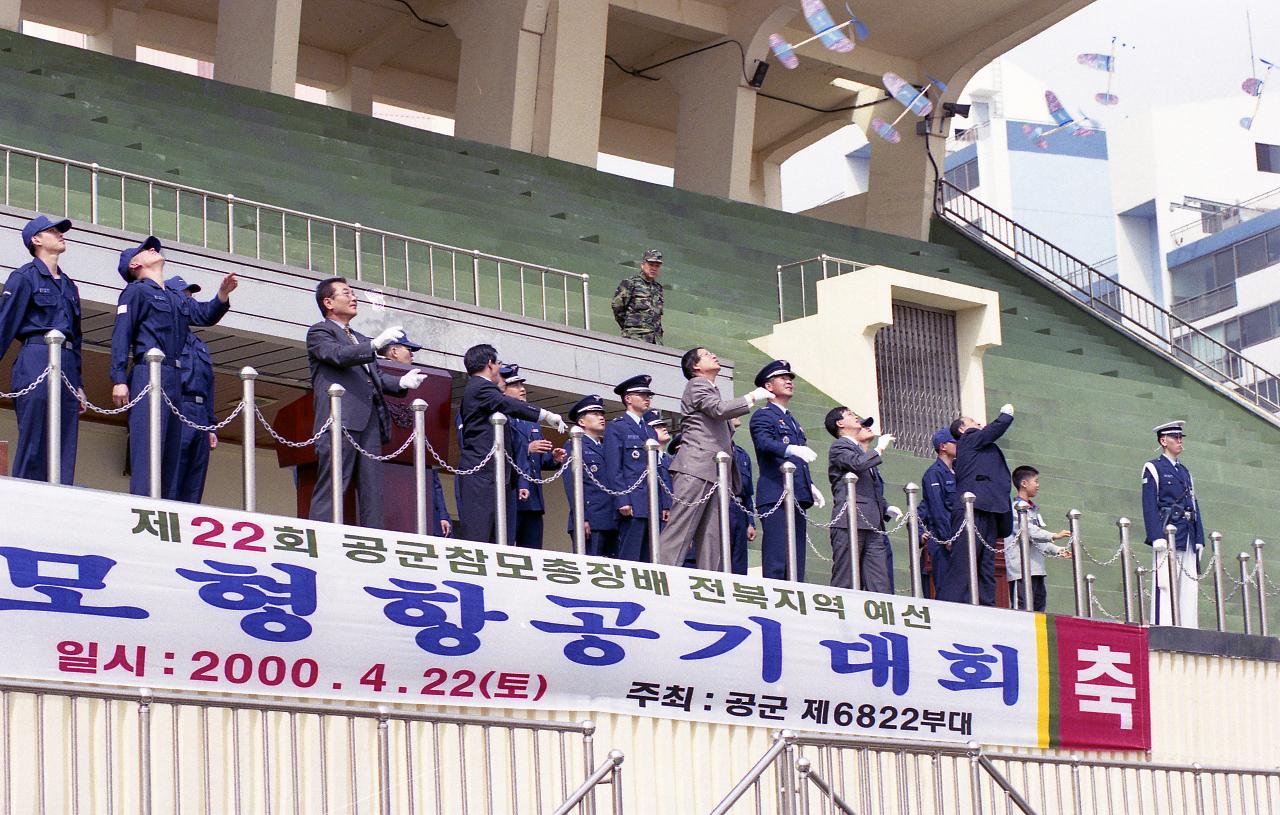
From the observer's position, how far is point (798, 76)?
30.1 m

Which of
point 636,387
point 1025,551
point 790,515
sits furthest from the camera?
point 1025,551

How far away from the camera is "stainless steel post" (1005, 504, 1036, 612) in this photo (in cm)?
1182

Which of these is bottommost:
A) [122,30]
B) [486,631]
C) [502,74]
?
[486,631]

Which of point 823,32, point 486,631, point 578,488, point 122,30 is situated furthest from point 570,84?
point 486,631

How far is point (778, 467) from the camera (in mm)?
11258

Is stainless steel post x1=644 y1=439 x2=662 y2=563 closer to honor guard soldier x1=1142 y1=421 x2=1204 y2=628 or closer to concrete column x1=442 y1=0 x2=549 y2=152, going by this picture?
honor guard soldier x1=1142 y1=421 x2=1204 y2=628

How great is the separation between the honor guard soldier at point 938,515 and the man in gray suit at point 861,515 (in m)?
0.73

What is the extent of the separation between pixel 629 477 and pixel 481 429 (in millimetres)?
927

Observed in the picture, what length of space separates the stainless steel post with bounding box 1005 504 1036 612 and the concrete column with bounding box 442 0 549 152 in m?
12.7

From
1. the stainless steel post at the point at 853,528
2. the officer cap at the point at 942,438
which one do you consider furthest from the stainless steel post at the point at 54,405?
the officer cap at the point at 942,438

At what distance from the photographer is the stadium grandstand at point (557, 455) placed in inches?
313

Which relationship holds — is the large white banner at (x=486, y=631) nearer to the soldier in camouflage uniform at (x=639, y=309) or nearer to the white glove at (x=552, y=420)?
the white glove at (x=552, y=420)

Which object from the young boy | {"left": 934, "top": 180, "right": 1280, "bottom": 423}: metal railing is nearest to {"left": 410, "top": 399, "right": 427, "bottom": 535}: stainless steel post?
the young boy

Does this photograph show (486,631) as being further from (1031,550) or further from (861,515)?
(1031,550)
